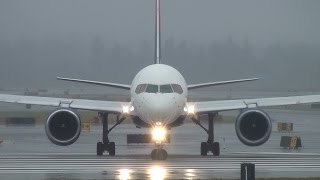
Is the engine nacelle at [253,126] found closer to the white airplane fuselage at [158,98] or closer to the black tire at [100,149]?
the white airplane fuselage at [158,98]

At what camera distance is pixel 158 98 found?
24.0m

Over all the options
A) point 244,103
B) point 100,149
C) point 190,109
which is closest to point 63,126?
point 100,149

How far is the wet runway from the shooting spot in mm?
19500

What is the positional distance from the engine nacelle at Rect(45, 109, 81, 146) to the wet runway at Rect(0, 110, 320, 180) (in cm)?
54

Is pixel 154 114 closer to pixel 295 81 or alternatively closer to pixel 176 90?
pixel 176 90

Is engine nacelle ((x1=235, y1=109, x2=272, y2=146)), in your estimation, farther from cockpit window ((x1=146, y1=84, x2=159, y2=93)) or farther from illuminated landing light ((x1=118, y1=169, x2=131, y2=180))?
illuminated landing light ((x1=118, y1=169, x2=131, y2=180))

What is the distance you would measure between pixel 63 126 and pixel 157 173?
6833 millimetres

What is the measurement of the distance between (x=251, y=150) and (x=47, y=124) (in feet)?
23.9

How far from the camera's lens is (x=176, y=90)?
81.0 feet

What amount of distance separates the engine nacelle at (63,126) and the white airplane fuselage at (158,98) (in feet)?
5.69

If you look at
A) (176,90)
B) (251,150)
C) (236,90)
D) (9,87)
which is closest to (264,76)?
(236,90)

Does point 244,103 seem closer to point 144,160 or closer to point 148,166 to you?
point 144,160

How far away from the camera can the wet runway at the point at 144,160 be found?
768 inches

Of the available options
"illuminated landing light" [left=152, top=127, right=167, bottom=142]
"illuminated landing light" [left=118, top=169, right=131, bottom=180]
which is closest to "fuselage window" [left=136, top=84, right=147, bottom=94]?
"illuminated landing light" [left=152, top=127, right=167, bottom=142]
